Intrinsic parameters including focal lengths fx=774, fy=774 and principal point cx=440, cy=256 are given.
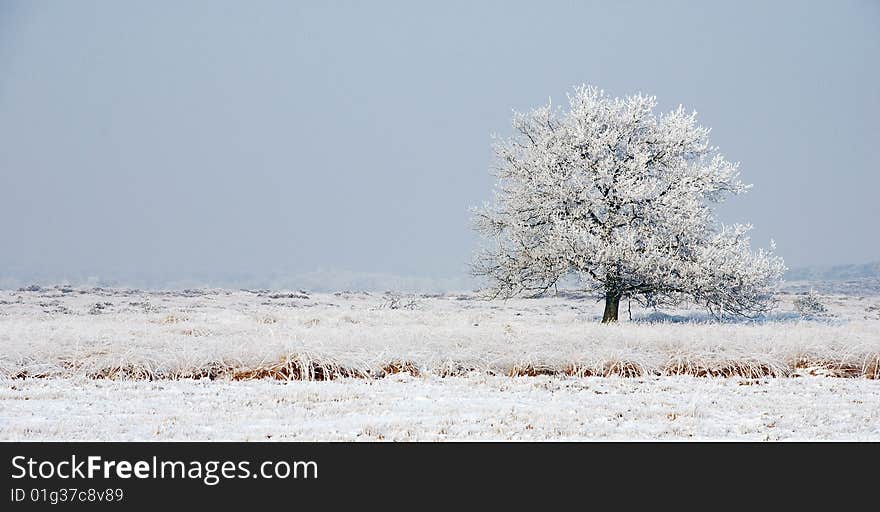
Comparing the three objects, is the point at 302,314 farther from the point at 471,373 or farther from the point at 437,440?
the point at 437,440

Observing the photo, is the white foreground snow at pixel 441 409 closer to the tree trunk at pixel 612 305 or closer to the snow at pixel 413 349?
the snow at pixel 413 349

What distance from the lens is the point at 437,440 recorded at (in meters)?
6.75

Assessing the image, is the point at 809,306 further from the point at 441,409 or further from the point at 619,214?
the point at 441,409

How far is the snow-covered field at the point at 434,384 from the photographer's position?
739 cm

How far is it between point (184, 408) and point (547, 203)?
14062mm

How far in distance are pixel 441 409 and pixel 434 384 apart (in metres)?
2.40

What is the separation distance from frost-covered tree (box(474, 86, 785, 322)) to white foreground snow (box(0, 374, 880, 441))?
918 cm

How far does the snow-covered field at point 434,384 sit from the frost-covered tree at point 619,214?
432 centimetres

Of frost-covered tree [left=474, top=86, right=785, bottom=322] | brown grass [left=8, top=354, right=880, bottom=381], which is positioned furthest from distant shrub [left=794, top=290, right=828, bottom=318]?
brown grass [left=8, top=354, right=880, bottom=381]

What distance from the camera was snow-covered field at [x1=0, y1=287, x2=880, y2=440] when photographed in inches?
291
